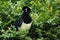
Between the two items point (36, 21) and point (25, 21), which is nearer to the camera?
point (25, 21)

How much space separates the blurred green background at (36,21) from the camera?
A: 2.97m

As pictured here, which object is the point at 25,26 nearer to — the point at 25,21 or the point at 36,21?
the point at 25,21

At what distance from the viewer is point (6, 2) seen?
3.38m

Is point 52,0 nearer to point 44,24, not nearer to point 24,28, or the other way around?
point 44,24

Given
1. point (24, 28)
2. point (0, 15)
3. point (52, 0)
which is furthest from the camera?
point (52, 0)

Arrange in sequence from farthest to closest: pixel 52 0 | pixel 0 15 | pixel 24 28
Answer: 1. pixel 52 0
2. pixel 0 15
3. pixel 24 28

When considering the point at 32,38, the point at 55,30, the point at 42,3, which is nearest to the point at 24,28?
the point at 32,38

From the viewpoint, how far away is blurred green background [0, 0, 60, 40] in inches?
117

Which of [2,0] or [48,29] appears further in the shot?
[2,0]

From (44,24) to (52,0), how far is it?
1.84 ft

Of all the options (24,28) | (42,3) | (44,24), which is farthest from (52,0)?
(24,28)

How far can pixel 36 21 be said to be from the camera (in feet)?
10.1

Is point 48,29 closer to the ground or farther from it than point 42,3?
closer to the ground

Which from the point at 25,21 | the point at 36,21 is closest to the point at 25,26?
the point at 25,21
